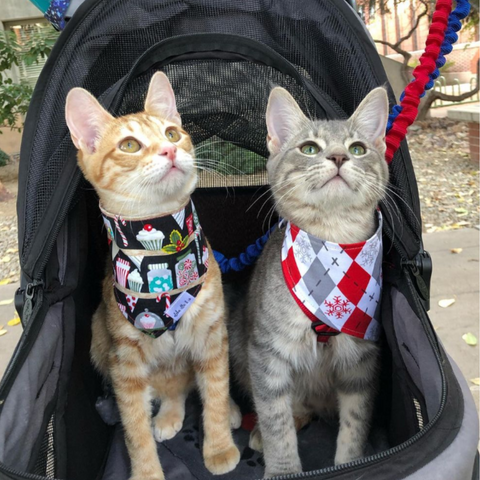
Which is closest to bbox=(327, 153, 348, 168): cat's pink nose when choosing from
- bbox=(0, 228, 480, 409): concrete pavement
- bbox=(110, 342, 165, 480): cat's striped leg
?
bbox=(110, 342, 165, 480): cat's striped leg

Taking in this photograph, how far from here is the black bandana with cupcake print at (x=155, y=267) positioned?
1323mm

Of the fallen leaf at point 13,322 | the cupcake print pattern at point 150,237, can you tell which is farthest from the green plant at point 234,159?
the fallen leaf at point 13,322

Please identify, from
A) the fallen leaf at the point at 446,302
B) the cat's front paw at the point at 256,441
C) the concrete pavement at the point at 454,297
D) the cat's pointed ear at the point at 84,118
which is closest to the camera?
the cat's pointed ear at the point at 84,118

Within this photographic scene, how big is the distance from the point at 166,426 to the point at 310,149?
1054 mm

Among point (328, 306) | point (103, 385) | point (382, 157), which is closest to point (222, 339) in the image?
point (328, 306)

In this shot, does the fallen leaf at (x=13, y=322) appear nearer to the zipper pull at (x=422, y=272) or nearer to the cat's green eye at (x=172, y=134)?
the cat's green eye at (x=172, y=134)

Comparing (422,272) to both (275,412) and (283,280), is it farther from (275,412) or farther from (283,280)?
(275,412)

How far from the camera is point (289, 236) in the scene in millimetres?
1380

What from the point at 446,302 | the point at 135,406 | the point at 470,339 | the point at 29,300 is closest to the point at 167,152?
the point at 29,300

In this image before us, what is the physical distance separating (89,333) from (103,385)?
0.21 m

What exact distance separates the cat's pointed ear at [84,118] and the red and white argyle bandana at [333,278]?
63cm

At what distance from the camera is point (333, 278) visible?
1.30 m

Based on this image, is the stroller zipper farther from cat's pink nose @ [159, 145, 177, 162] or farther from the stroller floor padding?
cat's pink nose @ [159, 145, 177, 162]

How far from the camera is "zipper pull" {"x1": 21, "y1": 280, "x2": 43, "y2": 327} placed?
4.13 feet
